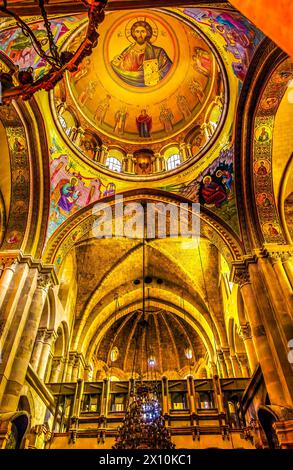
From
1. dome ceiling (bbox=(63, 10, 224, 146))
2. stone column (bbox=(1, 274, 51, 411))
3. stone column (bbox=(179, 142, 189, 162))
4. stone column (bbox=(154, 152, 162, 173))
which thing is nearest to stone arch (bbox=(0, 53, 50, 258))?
stone column (bbox=(1, 274, 51, 411))

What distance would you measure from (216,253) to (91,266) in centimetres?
646

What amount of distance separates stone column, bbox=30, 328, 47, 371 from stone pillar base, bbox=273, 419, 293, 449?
25.1ft

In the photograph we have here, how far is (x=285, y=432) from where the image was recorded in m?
6.14

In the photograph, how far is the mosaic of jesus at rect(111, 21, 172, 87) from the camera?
12984 millimetres

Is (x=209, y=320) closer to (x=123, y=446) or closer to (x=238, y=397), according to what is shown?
(x=238, y=397)

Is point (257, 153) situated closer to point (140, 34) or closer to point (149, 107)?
point (149, 107)

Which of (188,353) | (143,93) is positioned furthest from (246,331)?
(143,93)

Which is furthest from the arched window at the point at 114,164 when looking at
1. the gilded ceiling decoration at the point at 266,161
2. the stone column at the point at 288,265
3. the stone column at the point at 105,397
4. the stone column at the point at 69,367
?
the stone column at the point at 105,397

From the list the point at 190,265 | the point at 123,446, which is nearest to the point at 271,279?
the point at 123,446

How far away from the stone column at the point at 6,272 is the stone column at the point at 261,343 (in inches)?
266

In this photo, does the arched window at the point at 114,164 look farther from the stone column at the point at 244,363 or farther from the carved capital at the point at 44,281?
the stone column at the point at 244,363

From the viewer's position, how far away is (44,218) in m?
10.6

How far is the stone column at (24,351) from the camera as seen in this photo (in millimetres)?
7089

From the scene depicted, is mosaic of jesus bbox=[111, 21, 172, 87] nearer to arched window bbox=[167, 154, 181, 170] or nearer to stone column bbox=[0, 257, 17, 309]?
arched window bbox=[167, 154, 181, 170]
